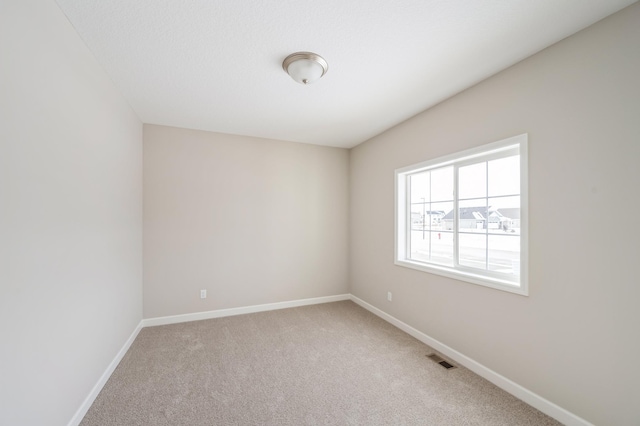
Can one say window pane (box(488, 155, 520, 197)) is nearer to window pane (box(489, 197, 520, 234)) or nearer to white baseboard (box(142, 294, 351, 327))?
window pane (box(489, 197, 520, 234))

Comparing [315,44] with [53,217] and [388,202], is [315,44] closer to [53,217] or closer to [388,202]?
[53,217]

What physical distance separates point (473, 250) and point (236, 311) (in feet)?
10.4

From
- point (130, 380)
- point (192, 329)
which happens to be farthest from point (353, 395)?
point (192, 329)

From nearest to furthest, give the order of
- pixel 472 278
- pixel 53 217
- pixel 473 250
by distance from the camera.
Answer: pixel 53 217, pixel 472 278, pixel 473 250

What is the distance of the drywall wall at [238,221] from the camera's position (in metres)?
3.50

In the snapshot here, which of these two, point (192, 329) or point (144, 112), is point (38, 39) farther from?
point (192, 329)

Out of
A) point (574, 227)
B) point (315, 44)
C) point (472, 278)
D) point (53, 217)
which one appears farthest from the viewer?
point (472, 278)

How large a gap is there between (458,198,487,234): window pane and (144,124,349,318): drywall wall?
218 centimetres

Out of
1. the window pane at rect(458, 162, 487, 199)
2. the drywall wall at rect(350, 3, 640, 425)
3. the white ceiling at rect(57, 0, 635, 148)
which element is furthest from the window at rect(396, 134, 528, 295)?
the white ceiling at rect(57, 0, 635, 148)

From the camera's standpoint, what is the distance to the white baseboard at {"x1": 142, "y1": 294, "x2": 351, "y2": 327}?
11.4ft

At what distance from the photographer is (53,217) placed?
1520 mm

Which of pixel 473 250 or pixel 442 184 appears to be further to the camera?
pixel 442 184

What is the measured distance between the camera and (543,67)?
6.34 feet

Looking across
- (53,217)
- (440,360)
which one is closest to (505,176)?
(440,360)
